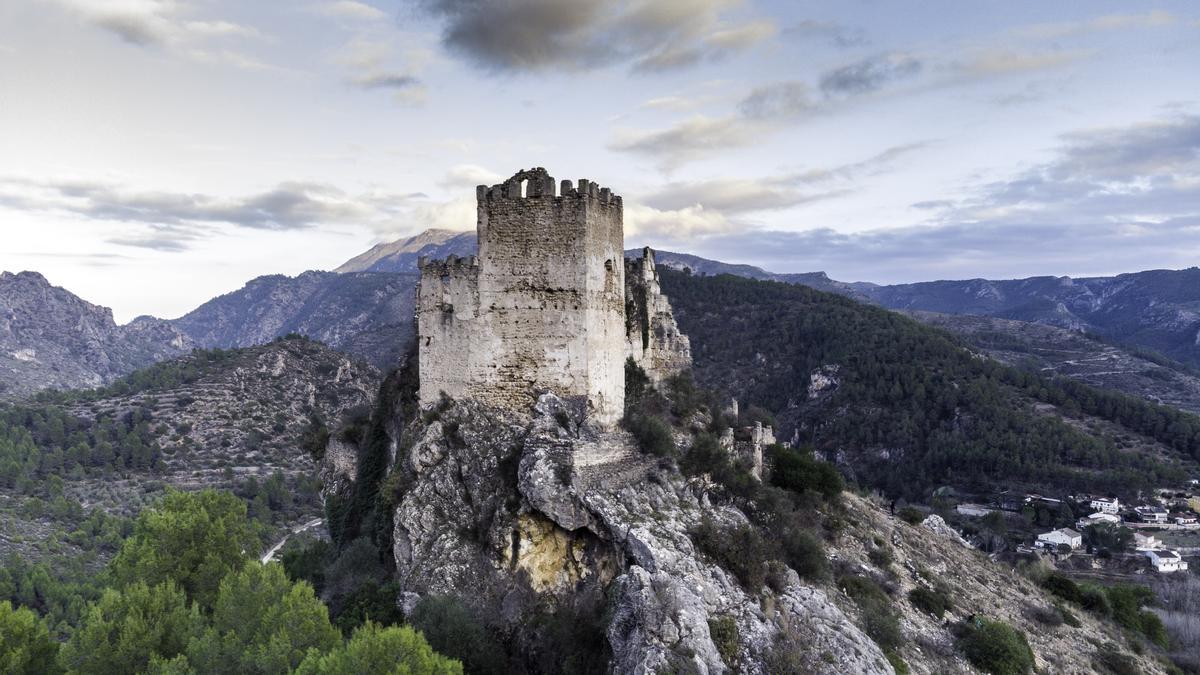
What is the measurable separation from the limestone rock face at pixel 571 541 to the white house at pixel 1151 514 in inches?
2682

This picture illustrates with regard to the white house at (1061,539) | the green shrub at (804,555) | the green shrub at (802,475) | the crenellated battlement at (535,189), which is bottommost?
the white house at (1061,539)

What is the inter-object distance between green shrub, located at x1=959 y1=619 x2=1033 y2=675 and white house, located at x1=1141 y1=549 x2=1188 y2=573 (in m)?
46.4

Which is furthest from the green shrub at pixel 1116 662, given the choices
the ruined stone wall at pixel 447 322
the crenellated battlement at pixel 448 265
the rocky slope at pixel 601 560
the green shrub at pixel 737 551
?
the crenellated battlement at pixel 448 265

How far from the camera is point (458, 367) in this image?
80.9ft

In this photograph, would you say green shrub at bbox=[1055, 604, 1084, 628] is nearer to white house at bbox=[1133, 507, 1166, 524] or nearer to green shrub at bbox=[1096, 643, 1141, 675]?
green shrub at bbox=[1096, 643, 1141, 675]

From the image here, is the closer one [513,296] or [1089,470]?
[513,296]

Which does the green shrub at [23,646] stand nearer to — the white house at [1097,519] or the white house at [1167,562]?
the white house at [1167,562]

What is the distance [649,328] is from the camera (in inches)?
1352

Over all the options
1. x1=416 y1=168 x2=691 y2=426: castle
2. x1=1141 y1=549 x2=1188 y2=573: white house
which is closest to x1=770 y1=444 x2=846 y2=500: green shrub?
x1=416 y1=168 x2=691 y2=426: castle

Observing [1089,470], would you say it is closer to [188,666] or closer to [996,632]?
[996,632]

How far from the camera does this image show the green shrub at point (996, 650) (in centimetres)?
2538

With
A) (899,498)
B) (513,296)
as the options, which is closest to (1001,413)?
(899,498)

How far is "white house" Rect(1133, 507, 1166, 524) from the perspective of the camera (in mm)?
72938

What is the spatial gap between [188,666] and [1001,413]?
3614 inches
